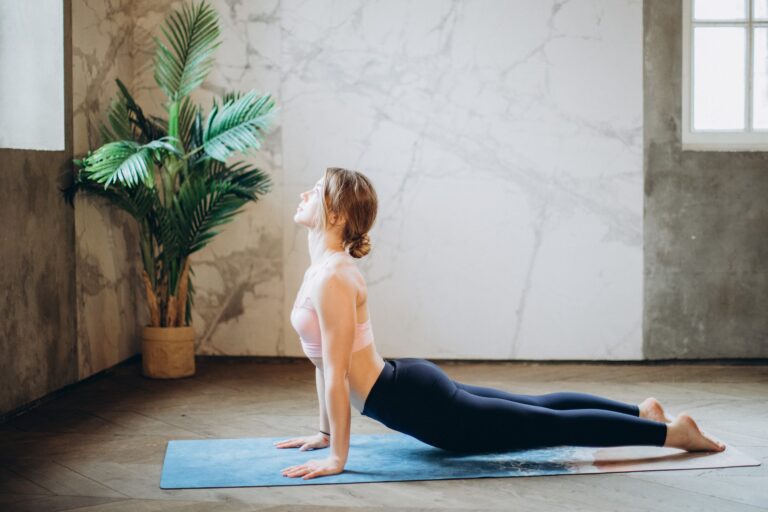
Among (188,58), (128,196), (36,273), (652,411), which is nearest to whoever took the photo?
(652,411)

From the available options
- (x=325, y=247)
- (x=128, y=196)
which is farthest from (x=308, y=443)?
(x=128, y=196)

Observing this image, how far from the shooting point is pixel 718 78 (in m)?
4.59

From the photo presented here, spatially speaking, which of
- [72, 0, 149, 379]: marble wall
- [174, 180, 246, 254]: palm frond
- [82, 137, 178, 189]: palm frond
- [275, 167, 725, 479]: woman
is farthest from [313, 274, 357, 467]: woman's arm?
[72, 0, 149, 379]: marble wall

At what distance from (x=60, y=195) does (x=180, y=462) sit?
153cm

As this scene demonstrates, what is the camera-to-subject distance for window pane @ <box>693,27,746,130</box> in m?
4.57

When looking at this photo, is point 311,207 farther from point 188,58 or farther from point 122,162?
point 188,58

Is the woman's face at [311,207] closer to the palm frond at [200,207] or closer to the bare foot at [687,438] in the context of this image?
the bare foot at [687,438]

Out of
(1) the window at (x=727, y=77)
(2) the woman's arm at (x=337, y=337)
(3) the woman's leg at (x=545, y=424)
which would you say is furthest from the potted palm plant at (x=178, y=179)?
(1) the window at (x=727, y=77)

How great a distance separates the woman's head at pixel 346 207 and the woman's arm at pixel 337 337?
0.52 feet

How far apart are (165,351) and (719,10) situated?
340cm

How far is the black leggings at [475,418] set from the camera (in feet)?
8.23

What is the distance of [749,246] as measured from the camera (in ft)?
14.7

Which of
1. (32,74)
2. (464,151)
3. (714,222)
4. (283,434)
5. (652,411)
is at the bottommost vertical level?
(283,434)

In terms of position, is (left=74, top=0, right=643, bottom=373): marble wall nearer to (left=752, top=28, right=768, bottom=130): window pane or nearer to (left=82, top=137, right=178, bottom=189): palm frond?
(left=752, top=28, right=768, bottom=130): window pane
